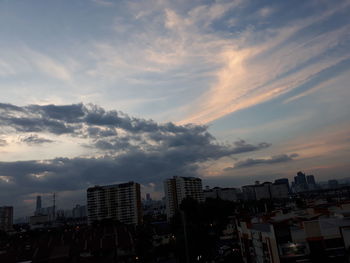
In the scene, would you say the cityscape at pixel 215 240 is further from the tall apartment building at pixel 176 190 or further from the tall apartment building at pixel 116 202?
the tall apartment building at pixel 176 190

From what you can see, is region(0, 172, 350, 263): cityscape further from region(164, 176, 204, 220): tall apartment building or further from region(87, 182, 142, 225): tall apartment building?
region(164, 176, 204, 220): tall apartment building

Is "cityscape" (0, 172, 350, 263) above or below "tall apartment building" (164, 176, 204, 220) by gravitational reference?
below

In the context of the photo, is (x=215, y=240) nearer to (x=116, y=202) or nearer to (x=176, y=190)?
(x=116, y=202)

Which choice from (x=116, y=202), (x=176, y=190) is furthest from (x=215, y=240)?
(x=176, y=190)

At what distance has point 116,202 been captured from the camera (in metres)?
127

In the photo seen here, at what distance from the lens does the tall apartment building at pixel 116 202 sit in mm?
126125

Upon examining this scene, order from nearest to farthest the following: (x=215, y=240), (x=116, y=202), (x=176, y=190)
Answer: (x=215, y=240) → (x=116, y=202) → (x=176, y=190)

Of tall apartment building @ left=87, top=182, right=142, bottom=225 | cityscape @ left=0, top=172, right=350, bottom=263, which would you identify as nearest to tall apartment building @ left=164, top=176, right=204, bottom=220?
tall apartment building @ left=87, top=182, right=142, bottom=225

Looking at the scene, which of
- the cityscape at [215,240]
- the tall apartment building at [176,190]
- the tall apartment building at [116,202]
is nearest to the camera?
the cityscape at [215,240]

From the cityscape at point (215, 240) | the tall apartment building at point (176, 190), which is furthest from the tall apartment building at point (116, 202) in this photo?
the cityscape at point (215, 240)

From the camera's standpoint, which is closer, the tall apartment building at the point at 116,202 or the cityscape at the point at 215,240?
the cityscape at the point at 215,240

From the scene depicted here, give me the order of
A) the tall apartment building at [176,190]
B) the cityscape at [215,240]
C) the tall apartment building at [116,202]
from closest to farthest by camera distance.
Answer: the cityscape at [215,240] < the tall apartment building at [116,202] < the tall apartment building at [176,190]

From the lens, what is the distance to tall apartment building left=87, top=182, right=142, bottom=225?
Answer: 126 meters

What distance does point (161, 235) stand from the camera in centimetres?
6494
